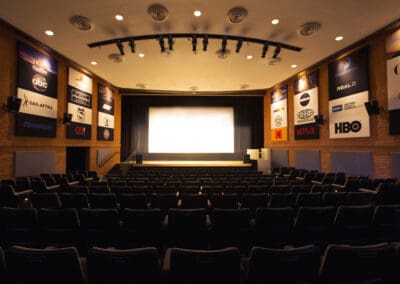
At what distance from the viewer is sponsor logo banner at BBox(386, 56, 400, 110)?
21.3ft

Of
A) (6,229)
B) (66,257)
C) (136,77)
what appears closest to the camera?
(66,257)

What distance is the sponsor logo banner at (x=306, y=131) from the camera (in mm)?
10031

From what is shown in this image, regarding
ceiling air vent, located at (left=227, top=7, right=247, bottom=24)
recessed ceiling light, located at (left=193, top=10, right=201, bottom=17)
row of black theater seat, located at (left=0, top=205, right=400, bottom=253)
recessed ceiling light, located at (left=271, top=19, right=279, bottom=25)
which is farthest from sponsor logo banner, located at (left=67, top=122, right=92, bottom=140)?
recessed ceiling light, located at (left=271, top=19, right=279, bottom=25)

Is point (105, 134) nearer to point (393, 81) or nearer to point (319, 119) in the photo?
point (319, 119)

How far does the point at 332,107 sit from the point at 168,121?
11.0 metres

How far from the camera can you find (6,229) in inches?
100

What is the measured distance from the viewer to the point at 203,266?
1382mm

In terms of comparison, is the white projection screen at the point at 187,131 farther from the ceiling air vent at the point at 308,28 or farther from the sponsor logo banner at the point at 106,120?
the ceiling air vent at the point at 308,28

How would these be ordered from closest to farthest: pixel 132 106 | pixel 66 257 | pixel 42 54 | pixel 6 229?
pixel 66 257, pixel 6 229, pixel 42 54, pixel 132 106

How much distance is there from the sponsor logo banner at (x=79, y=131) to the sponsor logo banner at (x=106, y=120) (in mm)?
1084

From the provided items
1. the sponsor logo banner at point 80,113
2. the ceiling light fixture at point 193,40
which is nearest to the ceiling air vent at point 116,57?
the ceiling light fixture at point 193,40

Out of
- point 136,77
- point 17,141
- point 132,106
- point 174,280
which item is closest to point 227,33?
point 136,77

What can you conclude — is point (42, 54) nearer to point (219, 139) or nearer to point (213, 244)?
point (213, 244)

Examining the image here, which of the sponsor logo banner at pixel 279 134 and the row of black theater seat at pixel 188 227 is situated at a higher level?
the sponsor logo banner at pixel 279 134
